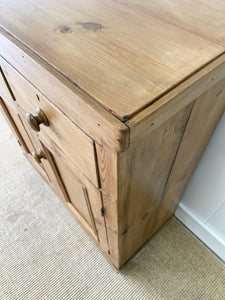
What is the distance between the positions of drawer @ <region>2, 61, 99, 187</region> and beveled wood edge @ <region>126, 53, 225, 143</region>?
4.0 inches

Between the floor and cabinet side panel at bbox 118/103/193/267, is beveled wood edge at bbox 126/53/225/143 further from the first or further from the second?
the floor

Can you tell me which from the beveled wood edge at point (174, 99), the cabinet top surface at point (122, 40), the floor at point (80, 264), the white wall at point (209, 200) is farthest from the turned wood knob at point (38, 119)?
the floor at point (80, 264)

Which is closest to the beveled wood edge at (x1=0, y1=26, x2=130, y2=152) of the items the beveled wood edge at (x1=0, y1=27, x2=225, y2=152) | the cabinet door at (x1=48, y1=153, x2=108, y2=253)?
the beveled wood edge at (x1=0, y1=27, x2=225, y2=152)

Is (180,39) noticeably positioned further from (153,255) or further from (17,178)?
(17,178)

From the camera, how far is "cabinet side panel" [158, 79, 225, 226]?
42 cm

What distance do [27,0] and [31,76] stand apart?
207 mm

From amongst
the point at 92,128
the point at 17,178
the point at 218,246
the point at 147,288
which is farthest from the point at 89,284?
the point at 92,128

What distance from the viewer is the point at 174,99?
0.30 m

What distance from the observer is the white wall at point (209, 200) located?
0.67 meters

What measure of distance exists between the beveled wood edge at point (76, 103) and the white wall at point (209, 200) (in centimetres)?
42

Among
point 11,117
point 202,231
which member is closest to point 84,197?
point 11,117

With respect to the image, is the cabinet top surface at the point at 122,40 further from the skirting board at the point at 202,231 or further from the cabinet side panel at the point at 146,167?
the skirting board at the point at 202,231

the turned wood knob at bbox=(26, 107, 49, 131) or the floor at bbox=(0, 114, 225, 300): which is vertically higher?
the turned wood knob at bbox=(26, 107, 49, 131)

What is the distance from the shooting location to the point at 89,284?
898 millimetres
